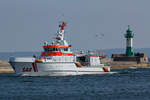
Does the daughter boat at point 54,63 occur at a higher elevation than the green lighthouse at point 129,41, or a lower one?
lower

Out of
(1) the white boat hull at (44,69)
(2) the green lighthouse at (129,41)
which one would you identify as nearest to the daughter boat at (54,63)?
(1) the white boat hull at (44,69)

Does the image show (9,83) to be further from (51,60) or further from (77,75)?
(77,75)

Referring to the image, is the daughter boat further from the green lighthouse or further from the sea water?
the green lighthouse

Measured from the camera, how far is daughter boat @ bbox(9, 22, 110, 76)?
6675 centimetres

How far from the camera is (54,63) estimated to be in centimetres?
6694

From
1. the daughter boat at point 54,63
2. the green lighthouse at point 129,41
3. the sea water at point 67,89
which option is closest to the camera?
the sea water at point 67,89

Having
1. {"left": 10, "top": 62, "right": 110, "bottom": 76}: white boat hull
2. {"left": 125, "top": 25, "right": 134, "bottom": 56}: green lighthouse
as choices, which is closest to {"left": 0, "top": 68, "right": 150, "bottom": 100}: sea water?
{"left": 10, "top": 62, "right": 110, "bottom": 76}: white boat hull

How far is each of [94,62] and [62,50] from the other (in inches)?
308

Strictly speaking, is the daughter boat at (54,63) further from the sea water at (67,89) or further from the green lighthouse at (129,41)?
the green lighthouse at (129,41)

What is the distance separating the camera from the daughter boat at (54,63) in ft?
219

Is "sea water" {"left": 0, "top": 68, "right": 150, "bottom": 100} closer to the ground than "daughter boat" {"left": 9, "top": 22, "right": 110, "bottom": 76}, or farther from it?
closer to the ground

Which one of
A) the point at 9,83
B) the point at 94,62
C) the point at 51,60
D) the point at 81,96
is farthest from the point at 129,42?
the point at 81,96

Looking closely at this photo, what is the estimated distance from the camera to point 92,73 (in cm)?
7419

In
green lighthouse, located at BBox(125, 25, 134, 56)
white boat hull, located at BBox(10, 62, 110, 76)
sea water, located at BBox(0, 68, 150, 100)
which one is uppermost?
green lighthouse, located at BBox(125, 25, 134, 56)
